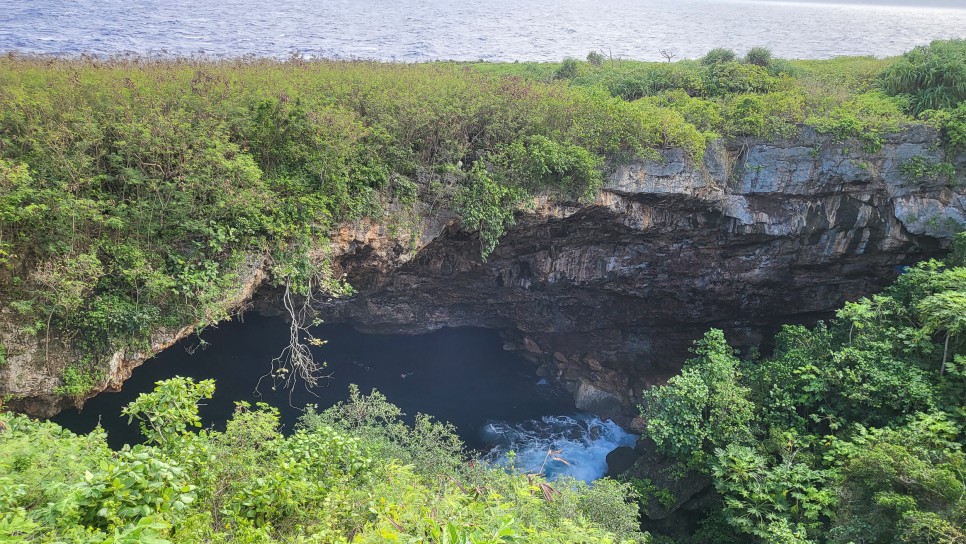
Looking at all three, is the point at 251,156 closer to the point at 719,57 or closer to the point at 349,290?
the point at 349,290

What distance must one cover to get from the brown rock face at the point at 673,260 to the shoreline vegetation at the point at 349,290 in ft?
2.61

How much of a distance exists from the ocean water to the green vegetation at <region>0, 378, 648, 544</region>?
16005 mm

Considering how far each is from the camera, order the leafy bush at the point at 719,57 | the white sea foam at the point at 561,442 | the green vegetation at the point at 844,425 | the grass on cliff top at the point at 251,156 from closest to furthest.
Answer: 1. the green vegetation at the point at 844,425
2. the grass on cliff top at the point at 251,156
3. the white sea foam at the point at 561,442
4. the leafy bush at the point at 719,57

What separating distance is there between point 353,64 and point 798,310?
1685 cm

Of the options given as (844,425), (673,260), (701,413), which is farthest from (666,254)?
(844,425)

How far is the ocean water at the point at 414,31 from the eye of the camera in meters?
22.0

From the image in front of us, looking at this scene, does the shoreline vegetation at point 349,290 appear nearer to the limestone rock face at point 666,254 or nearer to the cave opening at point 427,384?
the limestone rock face at point 666,254

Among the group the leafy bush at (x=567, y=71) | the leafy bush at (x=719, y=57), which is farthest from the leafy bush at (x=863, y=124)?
the leafy bush at (x=567, y=71)

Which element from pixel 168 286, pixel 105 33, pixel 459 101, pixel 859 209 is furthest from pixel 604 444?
pixel 105 33

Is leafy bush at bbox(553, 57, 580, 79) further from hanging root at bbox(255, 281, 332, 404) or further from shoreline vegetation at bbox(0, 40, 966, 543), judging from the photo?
hanging root at bbox(255, 281, 332, 404)

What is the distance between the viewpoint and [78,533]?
3.95 meters

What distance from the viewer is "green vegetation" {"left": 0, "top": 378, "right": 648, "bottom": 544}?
14.1 feet

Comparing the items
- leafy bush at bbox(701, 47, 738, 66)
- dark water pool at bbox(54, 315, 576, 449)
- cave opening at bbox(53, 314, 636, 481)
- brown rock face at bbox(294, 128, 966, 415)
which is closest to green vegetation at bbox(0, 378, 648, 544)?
brown rock face at bbox(294, 128, 966, 415)

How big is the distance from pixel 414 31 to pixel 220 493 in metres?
29.7
